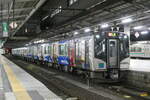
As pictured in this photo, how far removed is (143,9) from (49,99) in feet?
38.7

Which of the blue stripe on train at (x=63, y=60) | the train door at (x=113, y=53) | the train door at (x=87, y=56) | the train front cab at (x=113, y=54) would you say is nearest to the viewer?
the train front cab at (x=113, y=54)

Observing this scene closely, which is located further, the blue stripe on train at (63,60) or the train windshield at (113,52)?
the blue stripe on train at (63,60)

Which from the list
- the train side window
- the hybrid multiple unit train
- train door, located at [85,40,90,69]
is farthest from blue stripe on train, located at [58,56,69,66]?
train door, located at [85,40,90,69]

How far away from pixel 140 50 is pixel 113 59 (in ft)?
60.9

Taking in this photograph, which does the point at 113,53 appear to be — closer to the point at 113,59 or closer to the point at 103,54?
the point at 113,59

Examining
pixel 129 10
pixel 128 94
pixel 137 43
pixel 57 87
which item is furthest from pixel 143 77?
pixel 137 43

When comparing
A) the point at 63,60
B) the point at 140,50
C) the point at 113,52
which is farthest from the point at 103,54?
the point at 140,50

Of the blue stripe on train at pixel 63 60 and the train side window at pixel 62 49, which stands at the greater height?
the train side window at pixel 62 49

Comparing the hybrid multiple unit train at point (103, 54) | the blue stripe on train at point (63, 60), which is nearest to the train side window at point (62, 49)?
the blue stripe on train at point (63, 60)

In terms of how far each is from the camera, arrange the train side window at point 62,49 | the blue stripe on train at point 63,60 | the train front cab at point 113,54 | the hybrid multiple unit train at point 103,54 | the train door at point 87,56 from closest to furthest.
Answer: the hybrid multiple unit train at point 103,54
the train front cab at point 113,54
the train door at point 87,56
the blue stripe on train at point 63,60
the train side window at point 62,49

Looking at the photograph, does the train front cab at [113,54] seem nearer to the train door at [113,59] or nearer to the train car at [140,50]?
the train door at [113,59]

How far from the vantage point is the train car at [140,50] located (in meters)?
28.6

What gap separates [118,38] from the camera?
12406 millimetres

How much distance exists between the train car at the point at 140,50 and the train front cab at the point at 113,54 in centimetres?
1658
